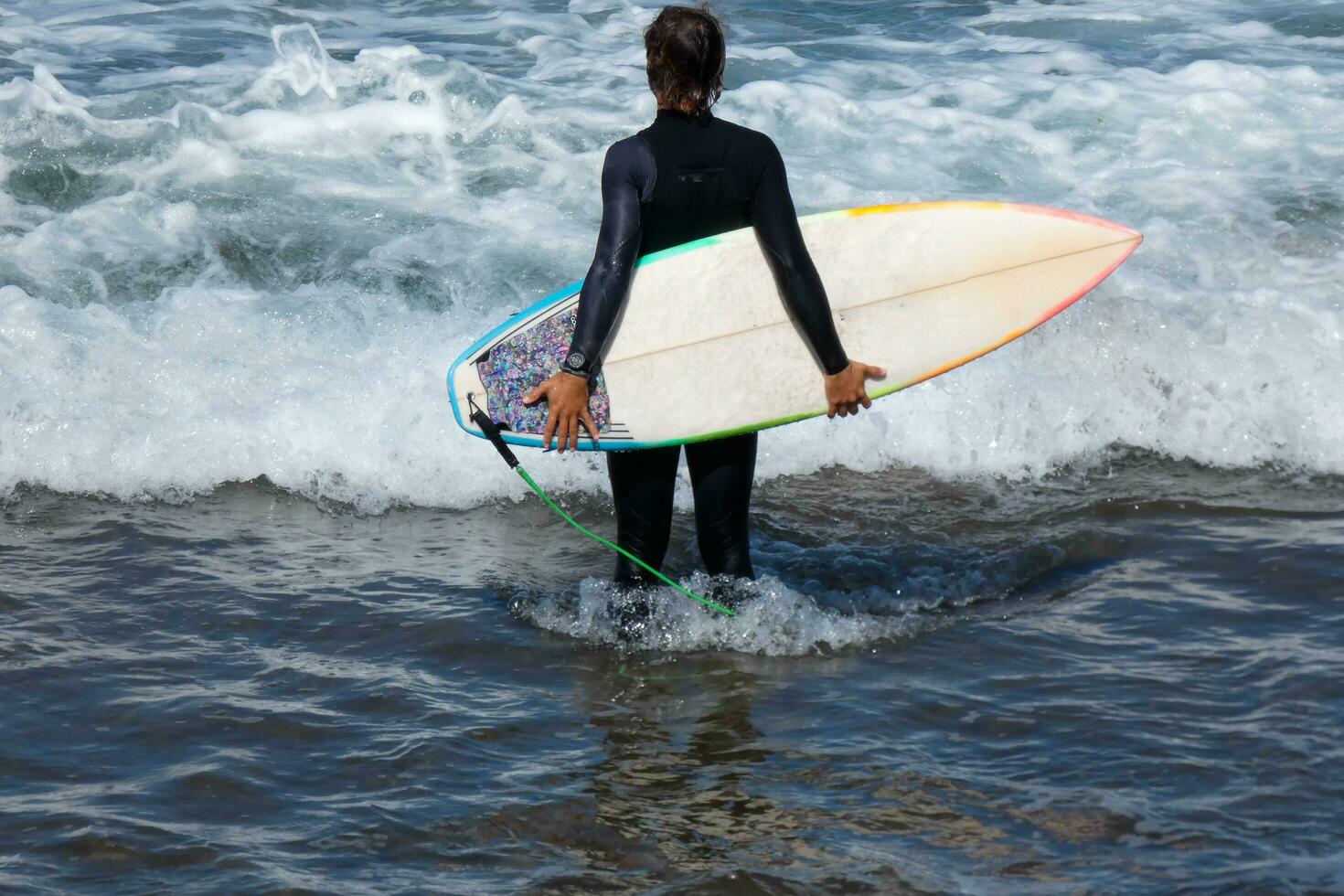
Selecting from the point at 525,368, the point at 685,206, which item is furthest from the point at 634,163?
the point at 525,368

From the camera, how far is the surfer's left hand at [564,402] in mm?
3393

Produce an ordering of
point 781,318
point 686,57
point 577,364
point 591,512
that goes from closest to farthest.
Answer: point 686,57
point 577,364
point 781,318
point 591,512

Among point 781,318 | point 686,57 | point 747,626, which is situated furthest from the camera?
point 747,626

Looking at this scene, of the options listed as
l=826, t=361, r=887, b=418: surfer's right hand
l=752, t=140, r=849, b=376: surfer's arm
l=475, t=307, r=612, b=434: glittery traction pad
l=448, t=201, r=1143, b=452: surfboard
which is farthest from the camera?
l=475, t=307, r=612, b=434: glittery traction pad

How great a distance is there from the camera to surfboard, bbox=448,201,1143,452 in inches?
144

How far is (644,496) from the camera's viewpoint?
3.73m

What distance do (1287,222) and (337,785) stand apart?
6.15 metres

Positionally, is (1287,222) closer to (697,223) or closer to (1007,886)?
(697,223)

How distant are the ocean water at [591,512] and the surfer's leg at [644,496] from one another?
0.67 feet

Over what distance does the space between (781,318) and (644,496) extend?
0.60 metres

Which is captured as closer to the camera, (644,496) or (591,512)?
(644,496)

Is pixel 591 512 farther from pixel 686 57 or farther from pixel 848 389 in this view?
pixel 686 57

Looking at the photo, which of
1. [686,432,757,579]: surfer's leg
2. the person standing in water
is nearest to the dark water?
[686,432,757,579]: surfer's leg

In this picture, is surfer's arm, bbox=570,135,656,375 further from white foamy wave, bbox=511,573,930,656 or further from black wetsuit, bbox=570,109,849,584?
white foamy wave, bbox=511,573,930,656
